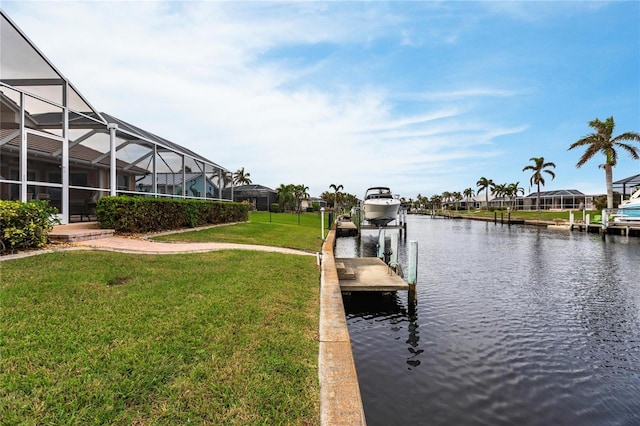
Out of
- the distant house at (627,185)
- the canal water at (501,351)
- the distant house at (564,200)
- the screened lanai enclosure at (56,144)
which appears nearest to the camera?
the canal water at (501,351)

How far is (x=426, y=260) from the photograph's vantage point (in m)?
16.7

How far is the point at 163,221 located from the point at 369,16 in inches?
409

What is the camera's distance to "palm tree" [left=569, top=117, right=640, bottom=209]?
36312 mm

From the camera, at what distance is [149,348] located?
348 centimetres

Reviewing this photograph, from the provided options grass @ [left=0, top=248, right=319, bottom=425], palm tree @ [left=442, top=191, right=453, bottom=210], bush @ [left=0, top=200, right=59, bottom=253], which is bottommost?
grass @ [left=0, top=248, right=319, bottom=425]

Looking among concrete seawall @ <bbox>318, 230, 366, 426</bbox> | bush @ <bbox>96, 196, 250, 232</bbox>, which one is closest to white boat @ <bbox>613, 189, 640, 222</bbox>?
bush @ <bbox>96, 196, 250, 232</bbox>

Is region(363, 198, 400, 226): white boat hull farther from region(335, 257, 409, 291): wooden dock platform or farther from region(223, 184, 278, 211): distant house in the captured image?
region(223, 184, 278, 211): distant house

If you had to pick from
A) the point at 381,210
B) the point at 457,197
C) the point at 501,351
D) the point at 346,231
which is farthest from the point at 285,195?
the point at 457,197

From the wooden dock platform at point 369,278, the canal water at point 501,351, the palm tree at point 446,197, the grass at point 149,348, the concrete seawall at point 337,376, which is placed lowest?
the canal water at point 501,351

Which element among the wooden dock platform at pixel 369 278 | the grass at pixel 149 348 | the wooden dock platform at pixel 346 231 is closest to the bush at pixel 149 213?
the grass at pixel 149 348

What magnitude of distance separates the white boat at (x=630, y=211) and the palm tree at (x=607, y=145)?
6280 millimetres

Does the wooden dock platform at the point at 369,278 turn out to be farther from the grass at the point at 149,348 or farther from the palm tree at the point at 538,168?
the palm tree at the point at 538,168

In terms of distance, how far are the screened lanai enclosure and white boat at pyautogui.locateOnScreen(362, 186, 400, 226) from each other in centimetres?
1637

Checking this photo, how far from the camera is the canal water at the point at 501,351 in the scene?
14.8ft
